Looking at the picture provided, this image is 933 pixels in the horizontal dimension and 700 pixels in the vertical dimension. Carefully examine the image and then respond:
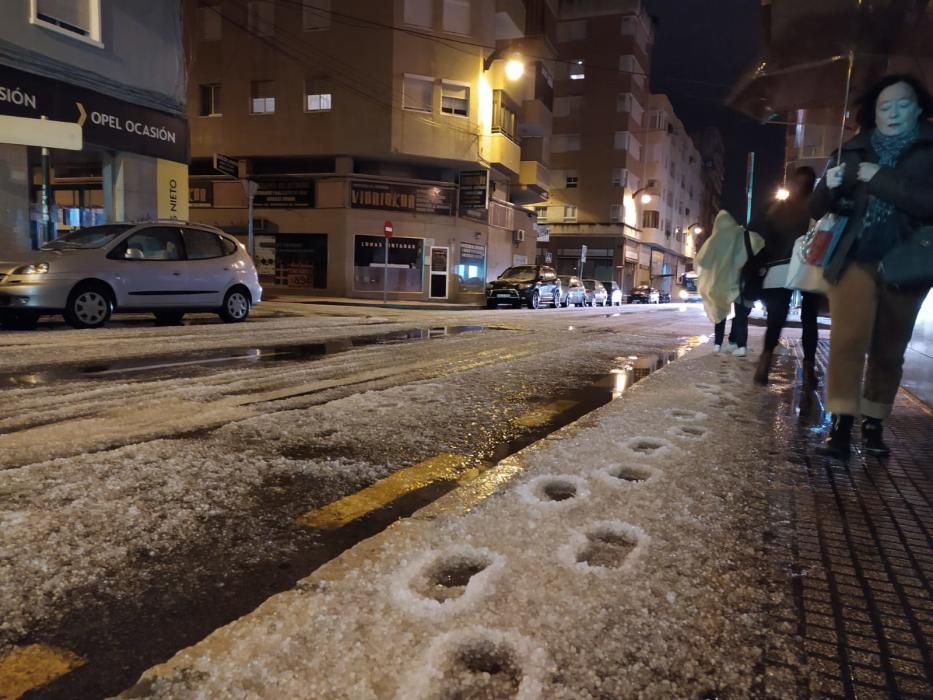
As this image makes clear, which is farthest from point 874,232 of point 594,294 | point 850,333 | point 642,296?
point 642,296

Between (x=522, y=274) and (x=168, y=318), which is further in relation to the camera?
(x=522, y=274)

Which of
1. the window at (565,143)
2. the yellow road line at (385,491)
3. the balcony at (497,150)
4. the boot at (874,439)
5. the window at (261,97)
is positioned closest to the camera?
the yellow road line at (385,491)

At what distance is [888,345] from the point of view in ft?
9.95

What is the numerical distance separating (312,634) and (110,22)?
15.5m

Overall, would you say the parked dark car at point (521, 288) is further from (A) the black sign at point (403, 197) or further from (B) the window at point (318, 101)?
(B) the window at point (318, 101)

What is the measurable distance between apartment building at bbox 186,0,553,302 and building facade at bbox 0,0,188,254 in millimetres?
9616

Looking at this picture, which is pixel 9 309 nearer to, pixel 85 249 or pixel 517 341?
pixel 85 249

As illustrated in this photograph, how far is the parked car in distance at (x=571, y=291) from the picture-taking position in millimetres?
25972

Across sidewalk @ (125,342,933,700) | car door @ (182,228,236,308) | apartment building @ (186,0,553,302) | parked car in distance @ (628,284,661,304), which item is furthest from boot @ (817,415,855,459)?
parked car in distance @ (628,284,661,304)

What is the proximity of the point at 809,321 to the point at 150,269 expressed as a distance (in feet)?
28.8

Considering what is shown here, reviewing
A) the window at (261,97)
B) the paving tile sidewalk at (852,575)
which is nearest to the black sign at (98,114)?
the window at (261,97)

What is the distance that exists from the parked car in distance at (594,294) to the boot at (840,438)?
1043 inches

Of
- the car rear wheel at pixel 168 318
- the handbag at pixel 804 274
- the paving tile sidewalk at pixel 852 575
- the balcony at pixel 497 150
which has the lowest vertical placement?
the paving tile sidewalk at pixel 852 575

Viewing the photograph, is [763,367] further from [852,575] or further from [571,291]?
[571,291]
